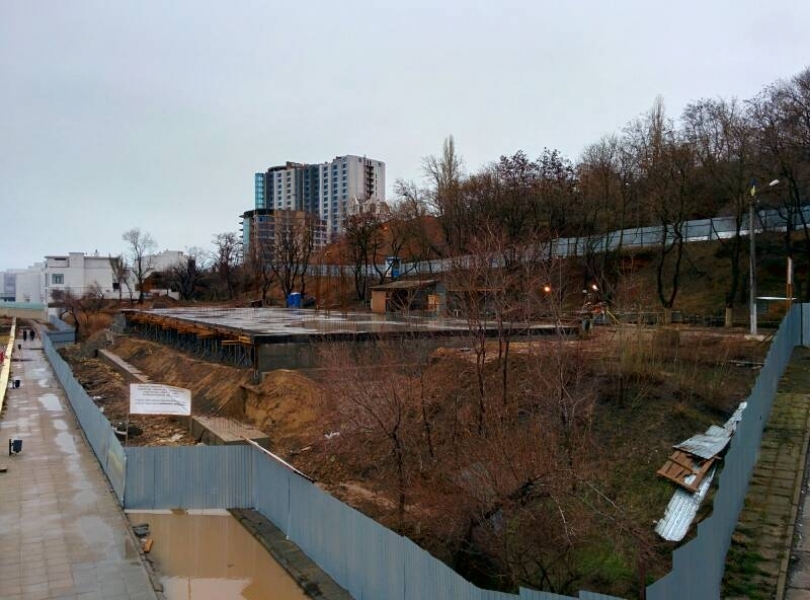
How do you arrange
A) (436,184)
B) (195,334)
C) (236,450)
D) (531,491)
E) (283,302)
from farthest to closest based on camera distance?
(283,302)
(436,184)
(195,334)
(236,450)
(531,491)

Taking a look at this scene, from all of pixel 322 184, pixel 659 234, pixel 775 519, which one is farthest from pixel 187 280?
pixel 775 519

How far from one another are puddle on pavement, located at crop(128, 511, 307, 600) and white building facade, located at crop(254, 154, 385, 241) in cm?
12008

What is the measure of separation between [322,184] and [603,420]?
140m

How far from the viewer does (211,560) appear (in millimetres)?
13562

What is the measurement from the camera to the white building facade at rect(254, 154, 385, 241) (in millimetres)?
143875

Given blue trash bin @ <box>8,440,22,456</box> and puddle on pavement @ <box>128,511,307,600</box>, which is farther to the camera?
blue trash bin @ <box>8,440,22,456</box>

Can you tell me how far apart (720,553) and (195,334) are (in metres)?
29.1

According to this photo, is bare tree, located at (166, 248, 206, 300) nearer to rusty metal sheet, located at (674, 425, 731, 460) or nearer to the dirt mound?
the dirt mound

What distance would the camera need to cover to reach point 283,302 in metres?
69.6

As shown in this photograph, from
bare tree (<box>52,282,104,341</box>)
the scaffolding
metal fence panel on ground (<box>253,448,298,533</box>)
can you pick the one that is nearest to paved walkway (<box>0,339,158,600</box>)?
metal fence panel on ground (<box>253,448,298,533</box>)

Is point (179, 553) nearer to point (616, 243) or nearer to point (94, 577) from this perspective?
point (94, 577)

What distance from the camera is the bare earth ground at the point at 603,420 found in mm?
12188

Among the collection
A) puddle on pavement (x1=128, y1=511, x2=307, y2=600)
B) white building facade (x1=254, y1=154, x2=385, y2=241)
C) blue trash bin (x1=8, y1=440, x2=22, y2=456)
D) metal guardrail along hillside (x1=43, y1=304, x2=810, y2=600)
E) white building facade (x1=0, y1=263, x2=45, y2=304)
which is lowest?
puddle on pavement (x1=128, y1=511, x2=307, y2=600)

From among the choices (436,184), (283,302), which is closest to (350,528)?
(436,184)
